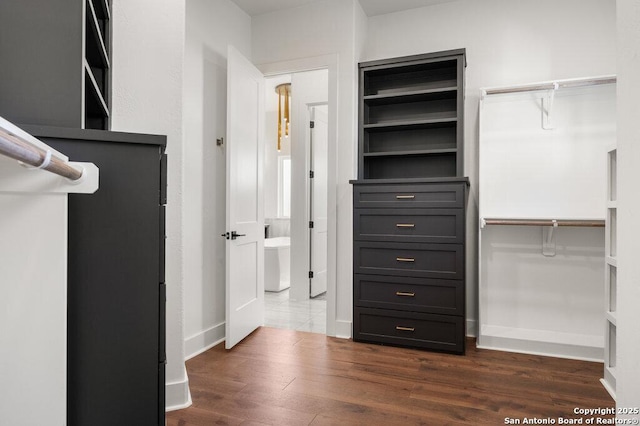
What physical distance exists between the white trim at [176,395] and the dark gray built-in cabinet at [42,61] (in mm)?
1589

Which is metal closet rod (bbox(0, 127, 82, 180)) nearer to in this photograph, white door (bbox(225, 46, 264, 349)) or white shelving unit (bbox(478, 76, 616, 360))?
white door (bbox(225, 46, 264, 349))

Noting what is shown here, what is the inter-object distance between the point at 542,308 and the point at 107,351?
10.3ft

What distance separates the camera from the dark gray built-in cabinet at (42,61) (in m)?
1.03

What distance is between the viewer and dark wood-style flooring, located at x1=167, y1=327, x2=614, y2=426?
2100 millimetres

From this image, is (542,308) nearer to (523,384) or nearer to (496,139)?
(523,384)

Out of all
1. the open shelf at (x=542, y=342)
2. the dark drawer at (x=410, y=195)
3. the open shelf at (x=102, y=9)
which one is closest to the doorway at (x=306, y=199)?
the dark drawer at (x=410, y=195)

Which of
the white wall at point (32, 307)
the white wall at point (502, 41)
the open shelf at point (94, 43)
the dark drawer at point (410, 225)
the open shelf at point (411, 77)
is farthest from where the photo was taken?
the open shelf at point (411, 77)

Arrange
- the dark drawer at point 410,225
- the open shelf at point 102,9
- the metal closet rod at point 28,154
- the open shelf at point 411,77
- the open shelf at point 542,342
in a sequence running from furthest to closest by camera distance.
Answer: the open shelf at point 411,77 < the dark drawer at point 410,225 < the open shelf at point 542,342 < the open shelf at point 102,9 < the metal closet rod at point 28,154

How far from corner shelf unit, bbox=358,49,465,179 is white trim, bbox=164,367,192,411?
2065 mm

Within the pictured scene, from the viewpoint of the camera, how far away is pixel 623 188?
50.6 inches

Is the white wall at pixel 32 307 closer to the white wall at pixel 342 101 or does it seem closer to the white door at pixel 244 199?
the white door at pixel 244 199

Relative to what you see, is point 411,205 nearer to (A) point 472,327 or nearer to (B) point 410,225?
(B) point 410,225

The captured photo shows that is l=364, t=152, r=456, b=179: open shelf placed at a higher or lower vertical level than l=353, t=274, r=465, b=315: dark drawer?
higher

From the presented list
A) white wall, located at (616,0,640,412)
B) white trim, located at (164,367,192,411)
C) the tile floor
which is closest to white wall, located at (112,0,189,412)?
white trim, located at (164,367,192,411)
